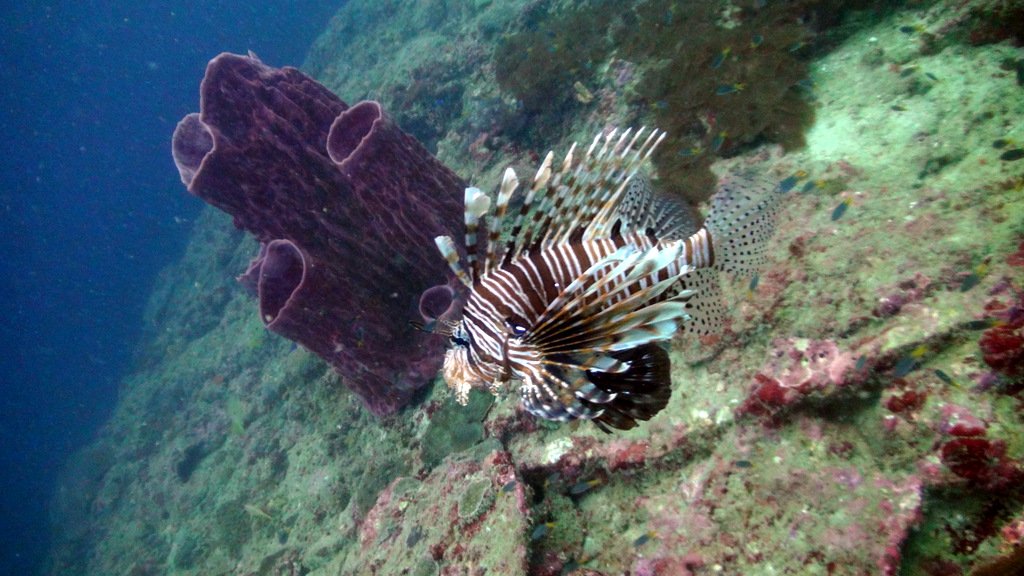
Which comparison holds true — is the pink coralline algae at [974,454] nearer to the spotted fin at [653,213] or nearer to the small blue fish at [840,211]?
the small blue fish at [840,211]

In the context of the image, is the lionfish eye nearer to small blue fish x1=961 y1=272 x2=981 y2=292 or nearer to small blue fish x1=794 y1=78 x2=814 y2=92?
small blue fish x1=961 y1=272 x2=981 y2=292

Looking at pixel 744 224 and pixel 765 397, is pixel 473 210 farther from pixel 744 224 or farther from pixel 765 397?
pixel 765 397

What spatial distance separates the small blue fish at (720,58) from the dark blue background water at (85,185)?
2893cm

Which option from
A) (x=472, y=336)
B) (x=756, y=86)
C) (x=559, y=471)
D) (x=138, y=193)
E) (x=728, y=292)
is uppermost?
(x=138, y=193)

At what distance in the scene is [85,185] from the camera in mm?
49906

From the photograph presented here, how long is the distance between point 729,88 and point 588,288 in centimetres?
331

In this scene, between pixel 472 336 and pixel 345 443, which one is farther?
pixel 345 443

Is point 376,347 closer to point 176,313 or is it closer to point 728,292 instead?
point 728,292

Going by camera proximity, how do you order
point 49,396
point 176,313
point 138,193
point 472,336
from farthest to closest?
point 138,193 → point 49,396 → point 176,313 → point 472,336

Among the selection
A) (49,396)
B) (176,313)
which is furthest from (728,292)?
(49,396)

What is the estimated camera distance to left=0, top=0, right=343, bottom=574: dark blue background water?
96.7 feet

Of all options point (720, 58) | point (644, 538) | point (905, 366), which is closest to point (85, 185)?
point (720, 58)

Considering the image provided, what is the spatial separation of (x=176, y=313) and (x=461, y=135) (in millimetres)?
16308

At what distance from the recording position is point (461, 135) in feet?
29.1
